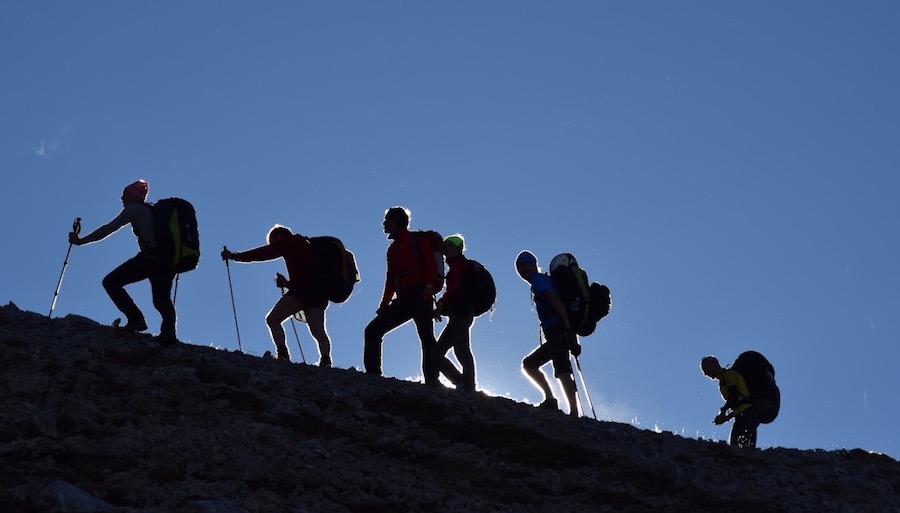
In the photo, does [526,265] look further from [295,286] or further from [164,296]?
[164,296]

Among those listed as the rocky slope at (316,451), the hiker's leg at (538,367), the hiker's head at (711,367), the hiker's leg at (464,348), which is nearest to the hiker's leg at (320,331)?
the rocky slope at (316,451)

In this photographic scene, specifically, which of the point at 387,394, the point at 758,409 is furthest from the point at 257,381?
the point at 758,409

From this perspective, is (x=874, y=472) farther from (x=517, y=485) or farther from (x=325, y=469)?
(x=325, y=469)

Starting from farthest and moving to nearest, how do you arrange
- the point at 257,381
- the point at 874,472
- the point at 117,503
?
the point at 257,381 < the point at 874,472 < the point at 117,503

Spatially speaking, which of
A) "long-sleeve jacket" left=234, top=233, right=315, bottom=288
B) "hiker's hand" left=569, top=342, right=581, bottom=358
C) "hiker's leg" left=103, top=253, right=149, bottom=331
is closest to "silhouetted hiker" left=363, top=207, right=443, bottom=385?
"long-sleeve jacket" left=234, top=233, right=315, bottom=288

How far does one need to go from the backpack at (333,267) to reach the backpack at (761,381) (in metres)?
6.05

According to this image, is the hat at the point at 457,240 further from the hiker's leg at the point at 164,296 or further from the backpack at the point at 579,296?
the hiker's leg at the point at 164,296

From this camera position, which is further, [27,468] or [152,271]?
[152,271]

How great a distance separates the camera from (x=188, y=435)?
445 inches

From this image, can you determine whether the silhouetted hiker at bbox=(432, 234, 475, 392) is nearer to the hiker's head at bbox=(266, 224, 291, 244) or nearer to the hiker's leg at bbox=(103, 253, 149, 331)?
the hiker's head at bbox=(266, 224, 291, 244)

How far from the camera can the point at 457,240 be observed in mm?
16969

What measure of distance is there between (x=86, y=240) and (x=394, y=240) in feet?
14.6

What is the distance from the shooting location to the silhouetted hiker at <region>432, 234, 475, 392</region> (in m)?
16.6

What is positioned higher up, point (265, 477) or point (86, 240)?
Answer: point (86, 240)
